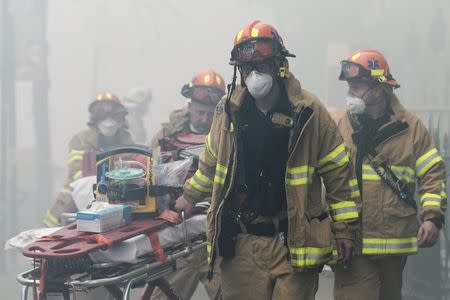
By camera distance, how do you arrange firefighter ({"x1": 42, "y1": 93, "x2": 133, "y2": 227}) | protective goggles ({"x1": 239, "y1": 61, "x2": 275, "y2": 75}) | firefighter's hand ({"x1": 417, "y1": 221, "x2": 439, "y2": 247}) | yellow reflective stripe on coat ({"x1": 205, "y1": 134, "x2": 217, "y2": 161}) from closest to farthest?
protective goggles ({"x1": 239, "y1": 61, "x2": 275, "y2": 75})
yellow reflective stripe on coat ({"x1": 205, "y1": 134, "x2": 217, "y2": 161})
firefighter's hand ({"x1": 417, "y1": 221, "x2": 439, "y2": 247})
firefighter ({"x1": 42, "y1": 93, "x2": 133, "y2": 227})

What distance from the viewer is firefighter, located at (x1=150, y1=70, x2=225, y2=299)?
4.27 metres

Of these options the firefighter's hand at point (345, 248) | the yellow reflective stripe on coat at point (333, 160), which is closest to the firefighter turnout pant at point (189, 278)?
the firefighter's hand at point (345, 248)

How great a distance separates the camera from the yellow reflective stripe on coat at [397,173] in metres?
3.84

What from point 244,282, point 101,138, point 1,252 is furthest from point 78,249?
point 1,252

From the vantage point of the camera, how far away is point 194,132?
5262 mm

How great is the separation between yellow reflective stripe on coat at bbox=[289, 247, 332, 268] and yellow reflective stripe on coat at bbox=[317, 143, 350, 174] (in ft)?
1.29

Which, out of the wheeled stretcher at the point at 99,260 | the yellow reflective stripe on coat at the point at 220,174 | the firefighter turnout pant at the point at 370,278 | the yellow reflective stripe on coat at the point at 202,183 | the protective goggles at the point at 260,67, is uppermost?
the protective goggles at the point at 260,67

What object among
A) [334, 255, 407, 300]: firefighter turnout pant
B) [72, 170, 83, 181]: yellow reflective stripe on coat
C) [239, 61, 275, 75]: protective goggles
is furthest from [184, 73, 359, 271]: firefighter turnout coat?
[72, 170, 83, 181]: yellow reflective stripe on coat

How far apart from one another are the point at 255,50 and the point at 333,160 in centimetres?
66

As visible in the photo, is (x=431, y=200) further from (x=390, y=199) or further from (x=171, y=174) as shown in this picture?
(x=171, y=174)

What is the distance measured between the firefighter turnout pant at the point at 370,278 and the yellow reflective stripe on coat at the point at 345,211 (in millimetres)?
844

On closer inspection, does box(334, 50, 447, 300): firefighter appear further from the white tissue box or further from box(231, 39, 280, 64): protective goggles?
the white tissue box

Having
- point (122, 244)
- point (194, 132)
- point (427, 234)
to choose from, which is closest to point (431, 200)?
point (427, 234)

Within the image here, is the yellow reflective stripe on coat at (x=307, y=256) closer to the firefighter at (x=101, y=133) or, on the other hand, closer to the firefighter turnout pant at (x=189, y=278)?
the firefighter turnout pant at (x=189, y=278)
